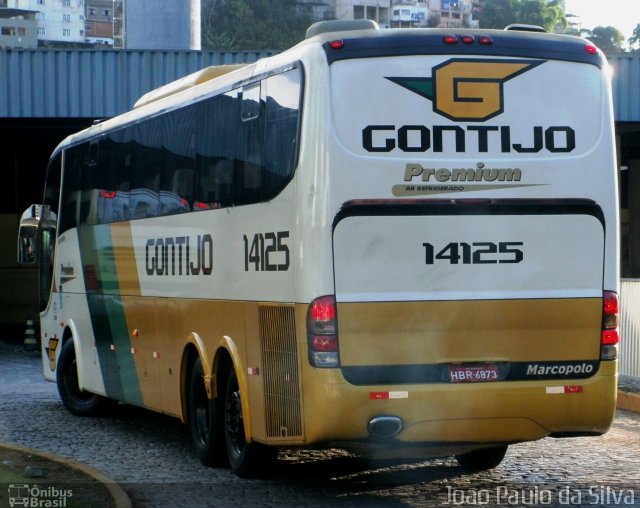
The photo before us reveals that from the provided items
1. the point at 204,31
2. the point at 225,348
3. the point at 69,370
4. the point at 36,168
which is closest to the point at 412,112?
the point at 225,348

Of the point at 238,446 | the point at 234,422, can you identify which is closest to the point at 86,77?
the point at 234,422

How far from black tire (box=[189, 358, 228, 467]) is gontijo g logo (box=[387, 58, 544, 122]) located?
3392 millimetres

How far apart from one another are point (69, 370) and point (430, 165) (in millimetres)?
8439

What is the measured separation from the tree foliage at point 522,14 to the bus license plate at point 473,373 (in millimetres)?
134086

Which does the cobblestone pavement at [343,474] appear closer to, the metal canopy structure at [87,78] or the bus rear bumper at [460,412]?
the bus rear bumper at [460,412]

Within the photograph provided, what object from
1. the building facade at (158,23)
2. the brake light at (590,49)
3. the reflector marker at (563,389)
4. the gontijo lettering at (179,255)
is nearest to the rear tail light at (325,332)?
the reflector marker at (563,389)

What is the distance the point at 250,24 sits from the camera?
118312mm

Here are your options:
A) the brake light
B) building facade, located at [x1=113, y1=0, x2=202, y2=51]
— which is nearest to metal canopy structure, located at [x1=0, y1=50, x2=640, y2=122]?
building facade, located at [x1=113, y1=0, x2=202, y2=51]

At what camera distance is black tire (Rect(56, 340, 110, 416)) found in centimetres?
1587

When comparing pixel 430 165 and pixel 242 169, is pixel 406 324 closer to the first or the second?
pixel 430 165

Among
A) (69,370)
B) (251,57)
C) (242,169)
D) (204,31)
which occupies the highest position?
(204,31)

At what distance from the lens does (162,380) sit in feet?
42.0

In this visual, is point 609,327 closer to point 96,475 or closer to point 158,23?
point 96,475

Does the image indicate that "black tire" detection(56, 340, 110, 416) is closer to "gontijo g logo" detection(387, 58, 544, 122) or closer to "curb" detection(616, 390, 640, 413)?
"curb" detection(616, 390, 640, 413)
